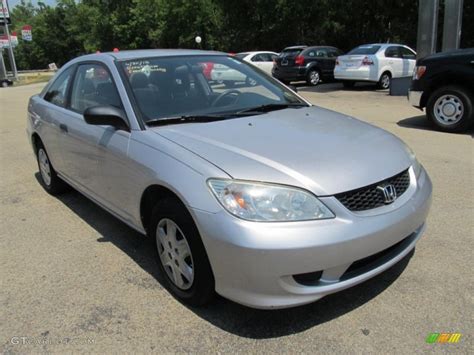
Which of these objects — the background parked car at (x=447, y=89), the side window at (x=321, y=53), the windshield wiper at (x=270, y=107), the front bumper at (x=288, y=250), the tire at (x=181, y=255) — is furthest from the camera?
the side window at (x=321, y=53)

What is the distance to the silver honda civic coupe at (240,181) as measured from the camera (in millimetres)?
2500

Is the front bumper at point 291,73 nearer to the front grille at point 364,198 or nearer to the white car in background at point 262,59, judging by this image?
the white car in background at point 262,59

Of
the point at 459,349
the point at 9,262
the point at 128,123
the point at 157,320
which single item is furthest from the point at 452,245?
the point at 9,262

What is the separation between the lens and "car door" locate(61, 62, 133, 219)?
3.46 m

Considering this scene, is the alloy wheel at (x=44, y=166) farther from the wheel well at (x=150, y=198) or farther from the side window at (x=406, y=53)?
the side window at (x=406, y=53)

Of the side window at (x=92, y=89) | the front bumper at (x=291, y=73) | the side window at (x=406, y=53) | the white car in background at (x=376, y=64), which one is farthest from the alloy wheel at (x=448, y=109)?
the front bumper at (x=291, y=73)

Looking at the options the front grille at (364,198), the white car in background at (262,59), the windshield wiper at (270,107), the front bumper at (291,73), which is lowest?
the front bumper at (291,73)

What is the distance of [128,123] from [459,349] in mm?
2523

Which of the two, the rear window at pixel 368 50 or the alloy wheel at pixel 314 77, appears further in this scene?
the alloy wheel at pixel 314 77

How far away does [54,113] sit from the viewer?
4.72 metres

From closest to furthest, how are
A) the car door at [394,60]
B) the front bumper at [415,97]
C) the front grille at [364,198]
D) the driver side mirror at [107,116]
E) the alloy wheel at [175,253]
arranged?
1. the front grille at [364,198]
2. the alloy wheel at [175,253]
3. the driver side mirror at [107,116]
4. the front bumper at [415,97]
5. the car door at [394,60]

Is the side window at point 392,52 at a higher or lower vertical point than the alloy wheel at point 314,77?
higher

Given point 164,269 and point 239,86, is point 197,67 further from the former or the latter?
point 164,269

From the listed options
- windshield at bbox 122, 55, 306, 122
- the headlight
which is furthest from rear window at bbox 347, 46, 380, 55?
the headlight
